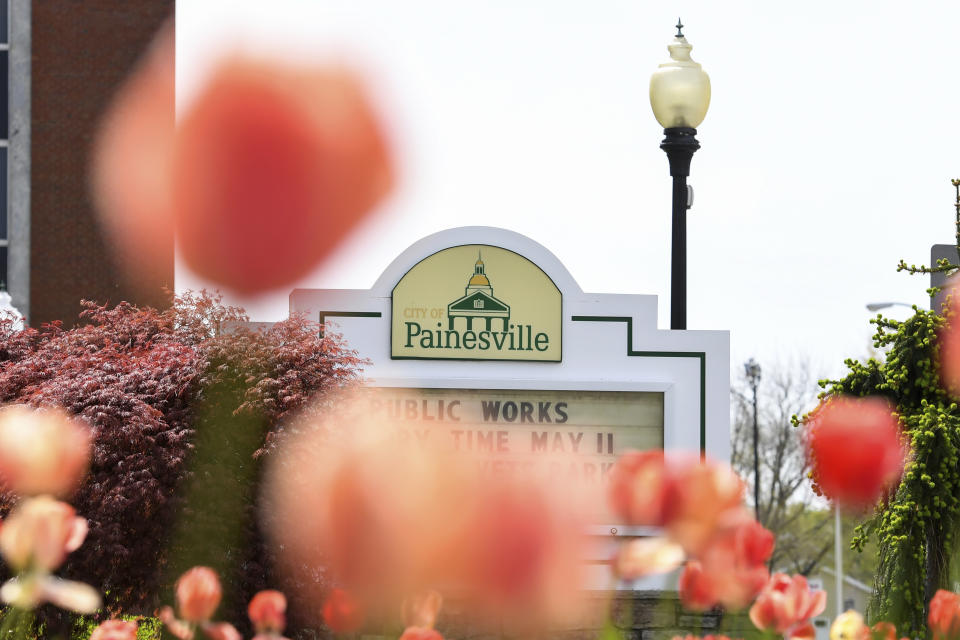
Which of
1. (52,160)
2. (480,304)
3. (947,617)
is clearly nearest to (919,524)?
(480,304)

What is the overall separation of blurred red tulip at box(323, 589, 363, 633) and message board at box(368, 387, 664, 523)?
10.6 meters

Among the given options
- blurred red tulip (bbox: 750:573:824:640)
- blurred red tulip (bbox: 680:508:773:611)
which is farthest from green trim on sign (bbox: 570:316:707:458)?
blurred red tulip (bbox: 680:508:773:611)

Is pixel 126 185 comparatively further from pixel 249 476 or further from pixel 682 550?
pixel 682 550

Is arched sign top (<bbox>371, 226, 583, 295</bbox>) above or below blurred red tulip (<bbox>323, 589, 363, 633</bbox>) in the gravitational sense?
above

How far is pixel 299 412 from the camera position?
10.9 m

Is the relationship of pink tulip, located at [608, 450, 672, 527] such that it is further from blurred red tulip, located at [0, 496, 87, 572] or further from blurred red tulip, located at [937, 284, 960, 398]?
blurred red tulip, located at [937, 284, 960, 398]

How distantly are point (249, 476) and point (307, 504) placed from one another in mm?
549

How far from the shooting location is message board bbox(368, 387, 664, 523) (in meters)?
13.8

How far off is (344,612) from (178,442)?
26.1ft

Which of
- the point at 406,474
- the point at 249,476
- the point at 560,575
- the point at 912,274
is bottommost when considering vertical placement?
the point at 249,476

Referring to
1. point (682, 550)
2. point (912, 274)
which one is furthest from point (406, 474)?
point (912, 274)

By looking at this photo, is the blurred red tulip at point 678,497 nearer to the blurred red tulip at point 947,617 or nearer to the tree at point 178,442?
the blurred red tulip at point 947,617

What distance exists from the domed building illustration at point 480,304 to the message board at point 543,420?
0.79m

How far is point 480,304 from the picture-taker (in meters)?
14.0
